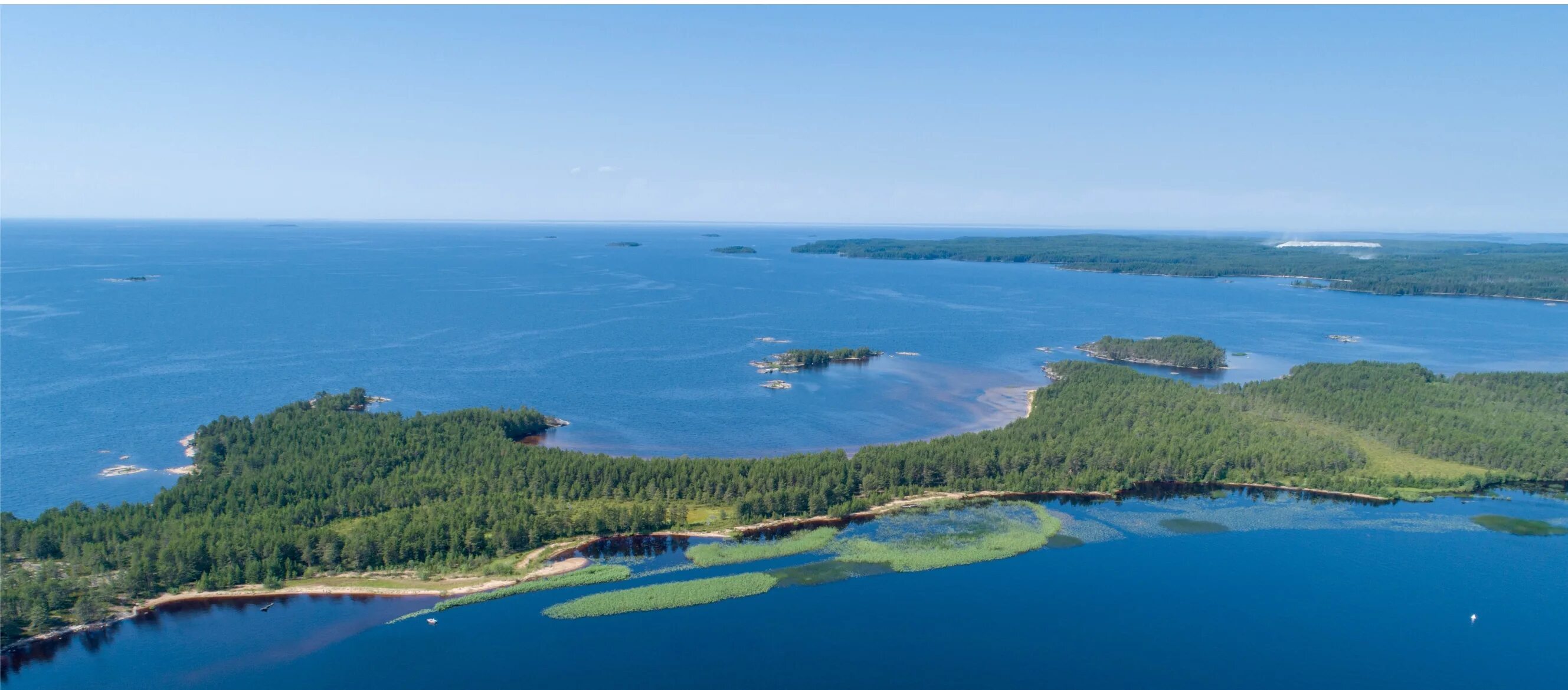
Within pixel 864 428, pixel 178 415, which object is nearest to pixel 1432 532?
pixel 864 428

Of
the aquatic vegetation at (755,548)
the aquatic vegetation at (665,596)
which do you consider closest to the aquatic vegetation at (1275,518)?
the aquatic vegetation at (755,548)

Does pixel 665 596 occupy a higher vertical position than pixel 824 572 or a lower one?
lower

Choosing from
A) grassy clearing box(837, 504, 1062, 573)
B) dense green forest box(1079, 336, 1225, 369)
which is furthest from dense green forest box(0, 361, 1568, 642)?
dense green forest box(1079, 336, 1225, 369)

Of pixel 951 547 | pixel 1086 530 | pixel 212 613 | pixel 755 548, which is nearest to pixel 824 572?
pixel 755 548

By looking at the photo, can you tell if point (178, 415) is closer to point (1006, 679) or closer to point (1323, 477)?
point (1006, 679)

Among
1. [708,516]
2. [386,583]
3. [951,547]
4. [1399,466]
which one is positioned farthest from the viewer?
[1399,466]

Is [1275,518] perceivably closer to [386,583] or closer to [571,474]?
[571,474]
